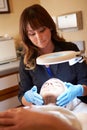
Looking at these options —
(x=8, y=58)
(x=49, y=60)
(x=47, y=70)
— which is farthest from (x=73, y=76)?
(x=8, y=58)

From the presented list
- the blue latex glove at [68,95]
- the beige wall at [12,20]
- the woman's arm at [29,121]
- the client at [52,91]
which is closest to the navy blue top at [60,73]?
the blue latex glove at [68,95]

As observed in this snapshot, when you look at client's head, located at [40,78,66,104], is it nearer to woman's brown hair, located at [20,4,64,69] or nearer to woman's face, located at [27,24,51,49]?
woman's face, located at [27,24,51,49]

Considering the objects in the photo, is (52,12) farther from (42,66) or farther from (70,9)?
(42,66)

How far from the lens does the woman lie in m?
1.03

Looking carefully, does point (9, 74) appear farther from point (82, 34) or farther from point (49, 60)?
point (49, 60)

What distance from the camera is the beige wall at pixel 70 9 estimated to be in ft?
6.98

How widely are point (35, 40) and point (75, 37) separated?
1.28 metres

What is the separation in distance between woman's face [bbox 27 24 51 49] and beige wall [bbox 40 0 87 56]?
44.2 inches

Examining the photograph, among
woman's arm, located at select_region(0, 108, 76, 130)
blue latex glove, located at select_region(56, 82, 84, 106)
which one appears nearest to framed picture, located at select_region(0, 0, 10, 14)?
blue latex glove, located at select_region(56, 82, 84, 106)

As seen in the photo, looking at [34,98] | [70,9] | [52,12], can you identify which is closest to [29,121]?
[34,98]

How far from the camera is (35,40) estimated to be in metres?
1.04

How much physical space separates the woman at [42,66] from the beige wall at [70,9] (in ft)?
2.98

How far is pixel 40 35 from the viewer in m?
1.02

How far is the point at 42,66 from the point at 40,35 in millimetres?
281
